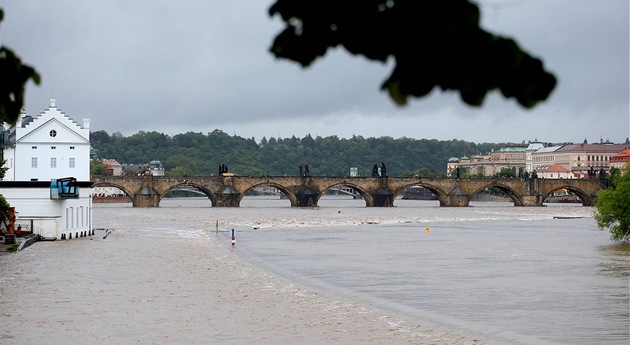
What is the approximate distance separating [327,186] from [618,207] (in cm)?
8263

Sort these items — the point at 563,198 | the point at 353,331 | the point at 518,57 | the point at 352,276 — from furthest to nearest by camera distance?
1. the point at 563,198
2. the point at 352,276
3. the point at 353,331
4. the point at 518,57

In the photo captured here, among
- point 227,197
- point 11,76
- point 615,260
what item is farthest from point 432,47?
point 227,197

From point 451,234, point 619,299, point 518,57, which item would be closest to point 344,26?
point 518,57

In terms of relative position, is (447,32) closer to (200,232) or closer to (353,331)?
(353,331)

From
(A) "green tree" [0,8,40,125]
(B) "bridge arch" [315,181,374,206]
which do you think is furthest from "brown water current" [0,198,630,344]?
(B) "bridge arch" [315,181,374,206]

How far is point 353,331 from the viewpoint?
21859mm

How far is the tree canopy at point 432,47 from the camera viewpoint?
12.1 feet

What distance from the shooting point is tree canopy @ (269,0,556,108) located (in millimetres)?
3686

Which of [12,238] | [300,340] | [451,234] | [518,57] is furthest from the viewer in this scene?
[451,234]

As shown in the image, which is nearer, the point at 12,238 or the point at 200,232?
the point at 12,238

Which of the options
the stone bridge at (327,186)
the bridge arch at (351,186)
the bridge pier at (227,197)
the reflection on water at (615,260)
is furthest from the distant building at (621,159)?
the reflection on water at (615,260)

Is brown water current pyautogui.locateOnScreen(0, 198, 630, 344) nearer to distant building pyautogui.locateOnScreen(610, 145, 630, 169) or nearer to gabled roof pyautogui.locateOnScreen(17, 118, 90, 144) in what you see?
gabled roof pyautogui.locateOnScreen(17, 118, 90, 144)

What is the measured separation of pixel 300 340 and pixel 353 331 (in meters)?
1.79

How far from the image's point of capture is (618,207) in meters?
57.1
